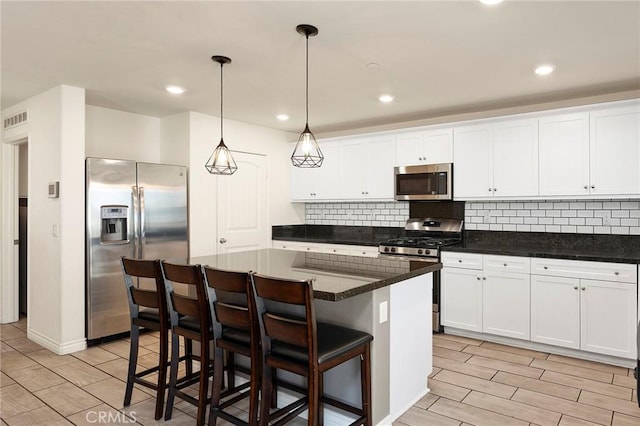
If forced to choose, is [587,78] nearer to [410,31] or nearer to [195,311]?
[410,31]

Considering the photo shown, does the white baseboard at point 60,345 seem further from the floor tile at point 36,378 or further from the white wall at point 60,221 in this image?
the floor tile at point 36,378

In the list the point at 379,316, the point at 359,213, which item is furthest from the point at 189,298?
the point at 359,213

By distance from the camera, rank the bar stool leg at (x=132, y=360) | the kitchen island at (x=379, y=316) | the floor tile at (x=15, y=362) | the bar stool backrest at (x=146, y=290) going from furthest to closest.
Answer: the floor tile at (x=15, y=362) → the bar stool leg at (x=132, y=360) → the bar stool backrest at (x=146, y=290) → the kitchen island at (x=379, y=316)

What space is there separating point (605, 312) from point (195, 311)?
3294mm

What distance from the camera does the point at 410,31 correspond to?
2.65 m

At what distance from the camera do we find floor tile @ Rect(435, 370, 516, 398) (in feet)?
9.81

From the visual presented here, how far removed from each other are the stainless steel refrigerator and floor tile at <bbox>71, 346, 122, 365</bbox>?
0.14 m

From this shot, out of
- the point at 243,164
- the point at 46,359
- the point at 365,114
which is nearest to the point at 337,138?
the point at 365,114

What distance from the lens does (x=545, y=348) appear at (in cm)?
386

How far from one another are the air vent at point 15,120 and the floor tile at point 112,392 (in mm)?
2877

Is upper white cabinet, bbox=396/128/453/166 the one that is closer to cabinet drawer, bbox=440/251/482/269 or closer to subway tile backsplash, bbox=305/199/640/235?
subway tile backsplash, bbox=305/199/640/235

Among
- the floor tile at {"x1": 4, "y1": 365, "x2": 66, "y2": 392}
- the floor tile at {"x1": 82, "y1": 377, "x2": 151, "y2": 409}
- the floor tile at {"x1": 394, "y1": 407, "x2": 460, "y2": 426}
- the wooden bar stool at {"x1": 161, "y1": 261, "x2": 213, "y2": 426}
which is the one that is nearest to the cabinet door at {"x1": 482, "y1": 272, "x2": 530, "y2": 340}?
the floor tile at {"x1": 394, "y1": 407, "x2": 460, "y2": 426}

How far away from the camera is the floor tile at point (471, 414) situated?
8.40 ft

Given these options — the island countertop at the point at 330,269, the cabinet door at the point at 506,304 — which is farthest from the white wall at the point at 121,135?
the cabinet door at the point at 506,304
